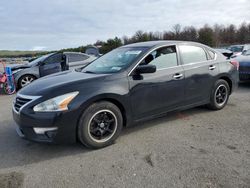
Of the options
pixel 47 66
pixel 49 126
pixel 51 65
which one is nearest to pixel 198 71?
pixel 49 126

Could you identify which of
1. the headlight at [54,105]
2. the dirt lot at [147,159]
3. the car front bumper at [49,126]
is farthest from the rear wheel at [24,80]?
the headlight at [54,105]

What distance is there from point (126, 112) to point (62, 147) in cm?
114

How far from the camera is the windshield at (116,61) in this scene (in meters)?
3.99

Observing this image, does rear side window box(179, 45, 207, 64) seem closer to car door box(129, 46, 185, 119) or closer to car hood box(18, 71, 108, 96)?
car door box(129, 46, 185, 119)

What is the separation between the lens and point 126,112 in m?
3.79

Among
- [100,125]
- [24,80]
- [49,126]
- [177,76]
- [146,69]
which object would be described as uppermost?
[146,69]

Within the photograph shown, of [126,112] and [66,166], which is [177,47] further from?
[66,166]

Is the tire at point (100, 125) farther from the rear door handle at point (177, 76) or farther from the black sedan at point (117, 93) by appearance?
the rear door handle at point (177, 76)

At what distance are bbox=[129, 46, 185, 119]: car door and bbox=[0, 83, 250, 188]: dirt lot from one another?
1.48 feet

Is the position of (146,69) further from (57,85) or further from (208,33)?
(208,33)

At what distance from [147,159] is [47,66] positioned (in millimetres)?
7448

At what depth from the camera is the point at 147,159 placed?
127 inches

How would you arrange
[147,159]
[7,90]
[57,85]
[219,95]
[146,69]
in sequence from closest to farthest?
[147,159] → [57,85] → [146,69] → [219,95] → [7,90]

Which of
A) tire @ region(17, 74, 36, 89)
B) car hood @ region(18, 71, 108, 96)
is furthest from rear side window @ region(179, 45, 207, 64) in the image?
tire @ region(17, 74, 36, 89)
